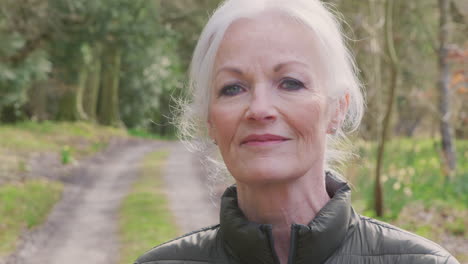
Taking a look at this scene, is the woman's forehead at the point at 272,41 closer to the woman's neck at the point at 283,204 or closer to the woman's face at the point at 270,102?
the woman's face at the point at 270,102

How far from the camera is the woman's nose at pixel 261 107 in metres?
1.60

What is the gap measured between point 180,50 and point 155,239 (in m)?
24.1

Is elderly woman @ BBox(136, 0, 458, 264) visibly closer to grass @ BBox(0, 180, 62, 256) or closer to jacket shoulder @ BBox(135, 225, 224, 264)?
jacket shoulder @ BBox(135, 225, 224, 264)

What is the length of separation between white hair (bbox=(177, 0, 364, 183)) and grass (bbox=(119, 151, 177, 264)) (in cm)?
730

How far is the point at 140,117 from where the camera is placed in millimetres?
32719

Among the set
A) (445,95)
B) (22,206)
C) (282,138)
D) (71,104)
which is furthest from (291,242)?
(71,104)

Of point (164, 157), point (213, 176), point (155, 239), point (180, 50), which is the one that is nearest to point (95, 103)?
point (180, 50)

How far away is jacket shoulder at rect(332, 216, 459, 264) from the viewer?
1589mm

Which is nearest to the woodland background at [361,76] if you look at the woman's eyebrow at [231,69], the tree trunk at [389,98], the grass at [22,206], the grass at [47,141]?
the tree trunk at [389,98]

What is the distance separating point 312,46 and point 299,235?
1.64 ft

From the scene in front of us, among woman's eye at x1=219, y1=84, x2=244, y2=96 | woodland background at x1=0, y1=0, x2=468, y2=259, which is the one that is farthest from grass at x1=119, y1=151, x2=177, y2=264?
woman's eye at x1=219, y1=84, x2=244, y2=96

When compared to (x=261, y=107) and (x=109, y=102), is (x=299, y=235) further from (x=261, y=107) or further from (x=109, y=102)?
(x=109, y=102)

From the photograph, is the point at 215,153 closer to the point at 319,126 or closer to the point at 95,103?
the point at 319,126

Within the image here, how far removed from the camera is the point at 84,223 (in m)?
11.7
